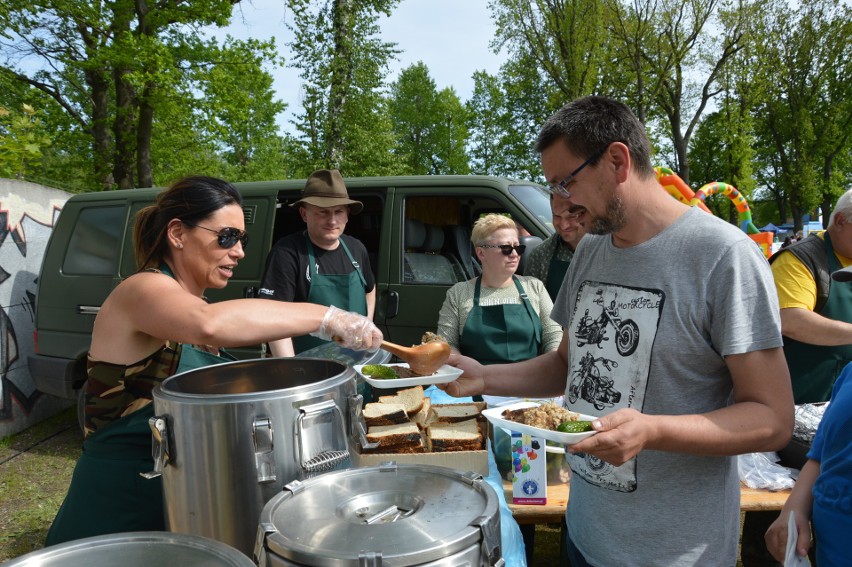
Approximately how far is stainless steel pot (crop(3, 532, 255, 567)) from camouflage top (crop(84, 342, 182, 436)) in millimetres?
748

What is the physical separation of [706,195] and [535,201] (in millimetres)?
4074

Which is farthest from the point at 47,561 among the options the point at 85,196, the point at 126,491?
the point at 85,196

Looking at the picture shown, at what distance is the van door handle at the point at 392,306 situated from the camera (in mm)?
4346

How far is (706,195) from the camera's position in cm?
746

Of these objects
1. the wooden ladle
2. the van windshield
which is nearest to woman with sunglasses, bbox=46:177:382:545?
the wooden ladle

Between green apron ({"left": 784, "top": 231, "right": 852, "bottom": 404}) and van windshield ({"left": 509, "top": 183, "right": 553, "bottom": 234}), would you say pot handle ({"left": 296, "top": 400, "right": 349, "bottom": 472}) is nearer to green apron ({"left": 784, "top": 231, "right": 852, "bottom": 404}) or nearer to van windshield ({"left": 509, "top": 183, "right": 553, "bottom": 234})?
green apron ({"left": 784, "top": 231, "right": 852, "bottom": 404})

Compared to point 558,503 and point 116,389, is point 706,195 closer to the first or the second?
point 558,503

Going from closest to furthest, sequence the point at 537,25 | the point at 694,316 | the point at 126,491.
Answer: the point at 694,316 < the point at 126,491 < the point at 537,25

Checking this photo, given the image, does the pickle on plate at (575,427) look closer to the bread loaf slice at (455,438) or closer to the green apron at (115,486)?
the bread loaf slice at (455,438)

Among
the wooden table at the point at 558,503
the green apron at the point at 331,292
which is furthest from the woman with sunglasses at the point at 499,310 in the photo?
the wooden table at the point at 558,503

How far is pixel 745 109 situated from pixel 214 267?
2437 centimetres

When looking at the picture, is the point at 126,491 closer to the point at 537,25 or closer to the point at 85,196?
the point at 85,196

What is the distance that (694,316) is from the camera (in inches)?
55.2

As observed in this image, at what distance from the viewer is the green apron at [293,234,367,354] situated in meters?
3.66
